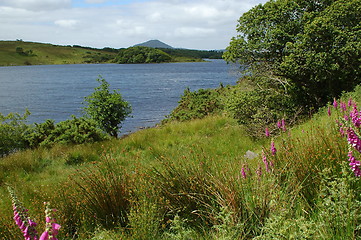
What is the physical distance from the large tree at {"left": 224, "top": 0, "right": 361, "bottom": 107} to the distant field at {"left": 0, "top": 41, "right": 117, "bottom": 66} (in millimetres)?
138296

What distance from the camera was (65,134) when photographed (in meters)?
11.5

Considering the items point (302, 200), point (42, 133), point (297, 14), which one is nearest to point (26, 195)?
point (302, 200)

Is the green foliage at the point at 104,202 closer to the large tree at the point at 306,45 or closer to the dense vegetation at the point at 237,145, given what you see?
the dense vegetation at the point at 237,145

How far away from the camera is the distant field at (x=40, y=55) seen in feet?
427

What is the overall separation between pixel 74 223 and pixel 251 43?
9.29m

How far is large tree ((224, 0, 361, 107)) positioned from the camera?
1012 cm

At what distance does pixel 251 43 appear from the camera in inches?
442

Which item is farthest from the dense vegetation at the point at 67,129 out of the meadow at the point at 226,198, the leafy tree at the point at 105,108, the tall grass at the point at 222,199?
the tall grass at the point at 222,199

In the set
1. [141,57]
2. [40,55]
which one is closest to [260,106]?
[141,57]

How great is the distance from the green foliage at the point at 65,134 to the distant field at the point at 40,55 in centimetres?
13348

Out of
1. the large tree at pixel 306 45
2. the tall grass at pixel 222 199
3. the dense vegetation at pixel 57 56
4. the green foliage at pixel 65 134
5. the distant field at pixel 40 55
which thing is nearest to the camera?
the tall grass at pixel 222 199

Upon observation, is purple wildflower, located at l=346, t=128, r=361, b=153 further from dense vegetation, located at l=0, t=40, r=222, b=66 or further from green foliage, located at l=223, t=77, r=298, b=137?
dense vegetation, located at l=0, t=40, r=222, b=66

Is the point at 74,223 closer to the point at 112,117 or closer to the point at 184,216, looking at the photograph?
the point at 184,216

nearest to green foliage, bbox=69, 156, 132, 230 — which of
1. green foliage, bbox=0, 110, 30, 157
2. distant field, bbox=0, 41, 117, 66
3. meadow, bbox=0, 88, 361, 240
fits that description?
meadow, bbox=0, 88, 361, 240
